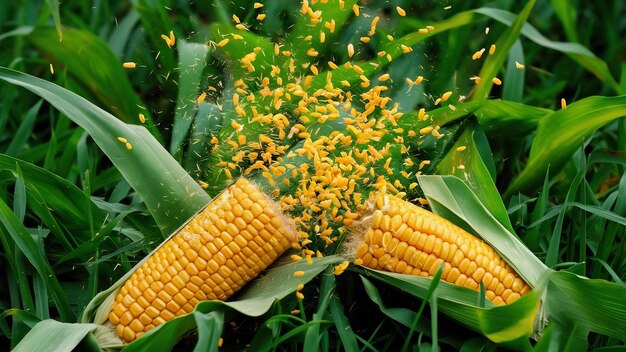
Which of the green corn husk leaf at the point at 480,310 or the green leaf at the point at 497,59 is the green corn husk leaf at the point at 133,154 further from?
the green leaf at the point at 497,59

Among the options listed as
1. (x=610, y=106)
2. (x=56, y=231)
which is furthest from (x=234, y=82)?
(x=610, y=106)

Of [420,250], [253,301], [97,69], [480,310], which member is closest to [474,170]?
[420,250]

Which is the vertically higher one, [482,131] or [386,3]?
[386,3]

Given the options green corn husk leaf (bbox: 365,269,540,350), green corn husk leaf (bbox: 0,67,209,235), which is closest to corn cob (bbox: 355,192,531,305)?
green corn husk leaf (bbox: 365,269,540,350)

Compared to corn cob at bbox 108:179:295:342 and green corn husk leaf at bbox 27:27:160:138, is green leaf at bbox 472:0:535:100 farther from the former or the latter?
green corn husk leaf at bbox 27:27:160:138

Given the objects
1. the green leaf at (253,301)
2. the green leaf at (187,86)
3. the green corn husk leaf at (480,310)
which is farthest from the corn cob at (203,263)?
the green leaf at (187,86)

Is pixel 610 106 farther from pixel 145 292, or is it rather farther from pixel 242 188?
pixel 145 292

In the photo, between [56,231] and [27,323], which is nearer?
[27,323]

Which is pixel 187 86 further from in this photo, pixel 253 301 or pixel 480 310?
pixel 480 310
